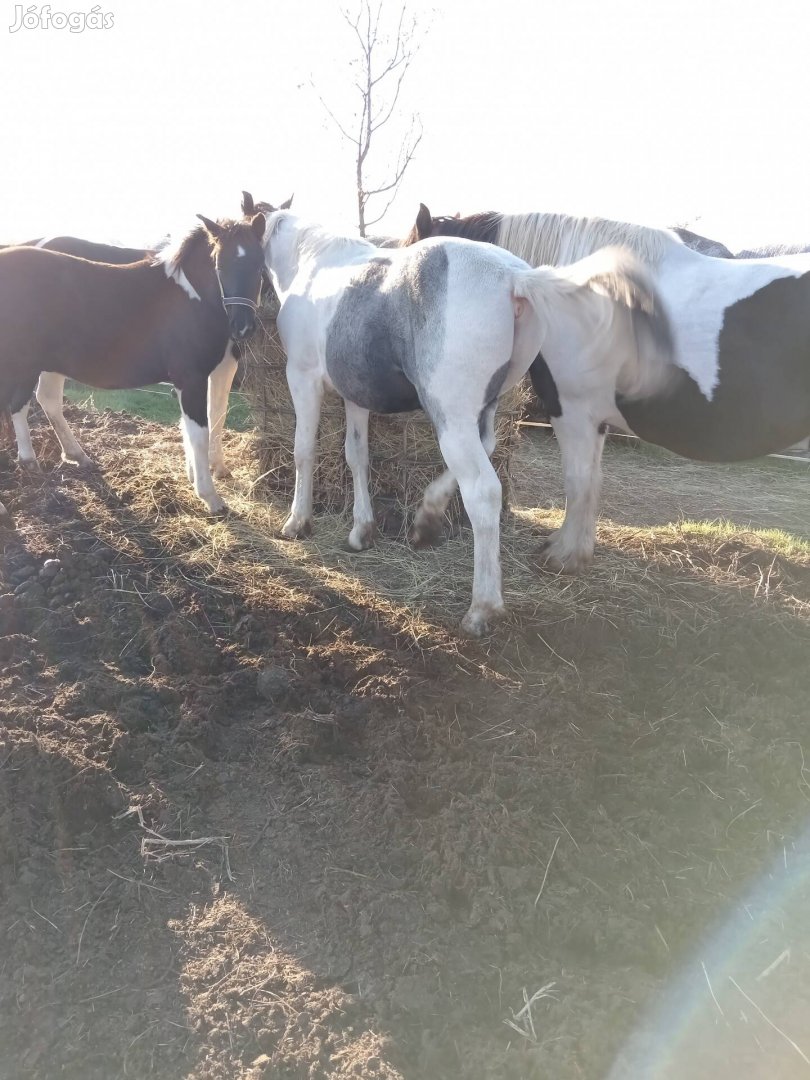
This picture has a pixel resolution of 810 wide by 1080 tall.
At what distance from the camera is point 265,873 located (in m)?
2.27

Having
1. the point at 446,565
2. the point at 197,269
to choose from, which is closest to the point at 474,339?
the point at 446,565

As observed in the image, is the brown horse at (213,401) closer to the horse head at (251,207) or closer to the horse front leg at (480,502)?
the horse head at (251,207)

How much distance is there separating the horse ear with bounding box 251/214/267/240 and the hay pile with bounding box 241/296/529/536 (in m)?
0.61

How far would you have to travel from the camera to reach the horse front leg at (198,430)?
4.93 m

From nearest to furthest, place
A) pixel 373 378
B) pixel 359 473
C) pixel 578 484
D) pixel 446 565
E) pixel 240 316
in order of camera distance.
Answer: pixel 373 378
pixel 578 484
pixel 446 565
pixel 240 316
pixel 359 473

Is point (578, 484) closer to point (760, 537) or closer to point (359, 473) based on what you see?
point (359, 473)

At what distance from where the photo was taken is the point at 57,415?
563cm

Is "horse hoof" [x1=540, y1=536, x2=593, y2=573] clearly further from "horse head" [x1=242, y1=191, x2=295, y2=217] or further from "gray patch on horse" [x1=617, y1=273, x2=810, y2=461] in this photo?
"horse head" [x1=242, y1=191, x2=295, y2=217]

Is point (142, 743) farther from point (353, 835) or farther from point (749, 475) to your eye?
point (749, 475)

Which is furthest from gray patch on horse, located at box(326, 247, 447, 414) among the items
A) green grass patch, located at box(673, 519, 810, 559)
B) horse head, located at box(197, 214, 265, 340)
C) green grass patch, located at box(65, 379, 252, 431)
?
green grass patch, located at box(65, 379, 252, 431)

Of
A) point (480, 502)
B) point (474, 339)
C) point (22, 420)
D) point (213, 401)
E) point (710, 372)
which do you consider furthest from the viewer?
point (213, 401)

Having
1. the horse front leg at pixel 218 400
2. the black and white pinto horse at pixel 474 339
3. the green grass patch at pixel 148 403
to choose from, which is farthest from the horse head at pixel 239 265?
the green grass patch at pixel 148 403

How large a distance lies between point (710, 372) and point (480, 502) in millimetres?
1298

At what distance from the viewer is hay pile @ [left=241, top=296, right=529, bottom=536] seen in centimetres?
505
